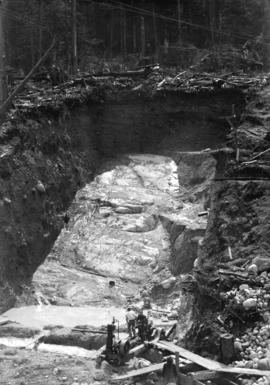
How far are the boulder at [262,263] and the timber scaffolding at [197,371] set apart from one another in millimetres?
2427

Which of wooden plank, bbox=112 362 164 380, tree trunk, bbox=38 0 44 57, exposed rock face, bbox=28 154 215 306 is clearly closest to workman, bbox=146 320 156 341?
wooden plank, bbox=112 362 164 380

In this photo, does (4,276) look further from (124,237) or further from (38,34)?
(38,34)

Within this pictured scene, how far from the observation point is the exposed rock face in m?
18.3

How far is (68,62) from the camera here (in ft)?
108

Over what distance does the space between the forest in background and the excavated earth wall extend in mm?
8401

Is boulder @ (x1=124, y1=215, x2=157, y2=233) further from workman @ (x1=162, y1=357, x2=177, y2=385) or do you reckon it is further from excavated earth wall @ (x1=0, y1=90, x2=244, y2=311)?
workman @ (x1=162, y1=357, x2=177, y2=385)

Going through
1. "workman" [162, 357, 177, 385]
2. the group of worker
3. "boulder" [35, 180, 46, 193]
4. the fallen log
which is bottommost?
Result: the group of worker

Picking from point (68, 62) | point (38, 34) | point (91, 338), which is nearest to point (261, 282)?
point (91, 338)

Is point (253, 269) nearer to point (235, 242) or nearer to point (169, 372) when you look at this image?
point (235, 242)

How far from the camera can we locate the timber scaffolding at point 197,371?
913 cm

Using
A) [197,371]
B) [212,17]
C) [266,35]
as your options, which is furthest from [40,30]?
[197,371]

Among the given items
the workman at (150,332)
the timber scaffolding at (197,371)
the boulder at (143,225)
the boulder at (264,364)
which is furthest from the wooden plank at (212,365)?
the boulder at (143,225)

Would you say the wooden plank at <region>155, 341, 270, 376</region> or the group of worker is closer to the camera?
the wooden plank at <region>155, 341, 270, 376</region>

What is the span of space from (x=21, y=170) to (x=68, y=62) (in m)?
15.3
